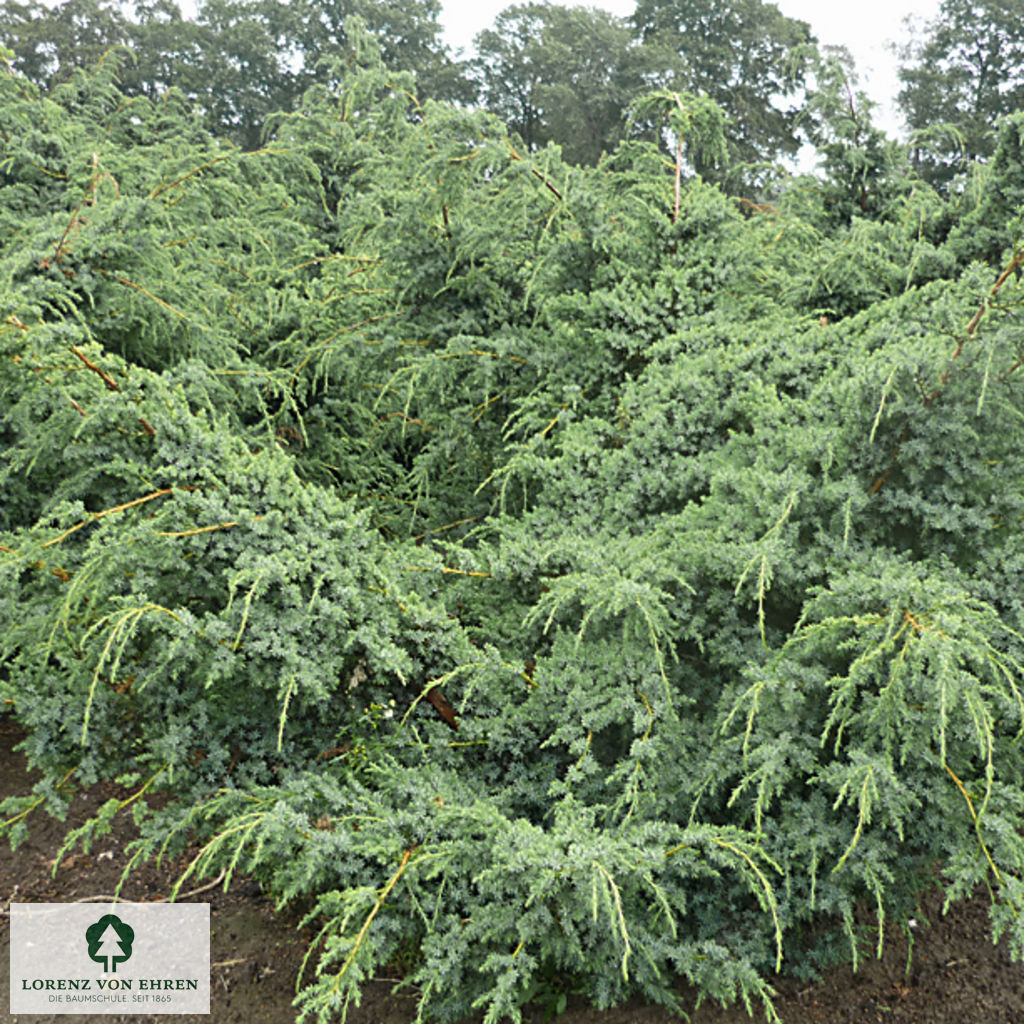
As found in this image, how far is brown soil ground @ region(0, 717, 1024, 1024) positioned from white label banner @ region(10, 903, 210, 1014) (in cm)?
4

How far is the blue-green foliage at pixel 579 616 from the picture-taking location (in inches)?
64.7

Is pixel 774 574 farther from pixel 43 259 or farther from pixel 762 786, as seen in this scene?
pixel 43 259

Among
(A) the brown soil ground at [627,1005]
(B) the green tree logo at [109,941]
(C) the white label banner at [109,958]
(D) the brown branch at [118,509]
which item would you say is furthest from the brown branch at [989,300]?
(B) the green tree logo at [109,941]

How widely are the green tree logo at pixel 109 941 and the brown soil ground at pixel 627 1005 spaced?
0.16 m

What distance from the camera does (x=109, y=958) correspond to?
2.28m

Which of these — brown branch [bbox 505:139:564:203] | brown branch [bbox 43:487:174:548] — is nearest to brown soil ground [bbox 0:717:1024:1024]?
brown branch [bbox 43:487:174:548]

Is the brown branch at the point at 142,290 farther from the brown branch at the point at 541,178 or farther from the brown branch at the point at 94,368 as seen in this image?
the brown branch at the point at 541,178

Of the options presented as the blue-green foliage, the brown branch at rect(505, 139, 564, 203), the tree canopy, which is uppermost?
the tree canopy

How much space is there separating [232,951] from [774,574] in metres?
2.02

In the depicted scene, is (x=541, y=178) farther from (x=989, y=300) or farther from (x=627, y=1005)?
(x=627, y=1005)

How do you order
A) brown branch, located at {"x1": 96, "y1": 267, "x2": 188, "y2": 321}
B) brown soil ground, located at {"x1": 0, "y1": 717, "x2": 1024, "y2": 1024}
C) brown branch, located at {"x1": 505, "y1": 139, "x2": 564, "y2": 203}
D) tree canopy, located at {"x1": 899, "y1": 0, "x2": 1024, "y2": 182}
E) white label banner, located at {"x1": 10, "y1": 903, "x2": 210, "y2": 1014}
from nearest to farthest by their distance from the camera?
brown soil ground, located at {"x1": 0, "y1": 717, "x2": 1024, "y2": 1024} < white label banner, located at {"x1": 10, "y1": 903, "x2": 210, "y2": 1014} < brown branch, located at {"x1": 96, "y1": 267, "x2": 188, "y2": 321} < brown branch, located at {"x1": 505, "y1": 139, "x2": 564, "y2": 203} < tree canopy, located at {"x1": 899, "y1": 0, "x2": 1024, "y2": 182}

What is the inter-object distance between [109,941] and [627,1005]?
1596mm

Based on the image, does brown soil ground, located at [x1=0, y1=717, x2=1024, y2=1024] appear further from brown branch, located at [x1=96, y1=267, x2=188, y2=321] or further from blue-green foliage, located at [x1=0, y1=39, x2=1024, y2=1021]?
brown branch, located at [x1=96, y1=267, x2=188, y2=321]

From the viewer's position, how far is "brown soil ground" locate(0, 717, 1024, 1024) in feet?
6.68
